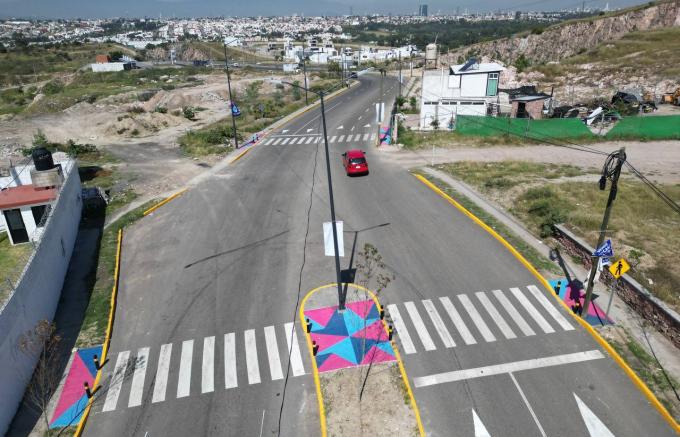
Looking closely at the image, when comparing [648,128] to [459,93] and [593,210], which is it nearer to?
[459,93]

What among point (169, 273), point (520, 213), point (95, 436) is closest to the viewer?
point (95, 436)

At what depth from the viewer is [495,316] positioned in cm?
1820

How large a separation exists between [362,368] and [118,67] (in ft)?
487

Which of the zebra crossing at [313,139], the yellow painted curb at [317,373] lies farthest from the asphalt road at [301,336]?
the zebra crossing at [313,139]

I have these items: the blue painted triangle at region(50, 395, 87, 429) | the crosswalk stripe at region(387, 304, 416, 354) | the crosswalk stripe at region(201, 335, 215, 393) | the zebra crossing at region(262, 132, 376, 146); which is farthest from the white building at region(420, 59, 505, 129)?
the blue painted triangle at region(50, 395, 87, 429)

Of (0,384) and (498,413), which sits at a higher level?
(0,384)

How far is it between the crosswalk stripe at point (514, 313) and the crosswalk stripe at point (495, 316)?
1.56ft

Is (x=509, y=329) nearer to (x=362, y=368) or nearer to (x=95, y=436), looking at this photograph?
(x=362, y=368)

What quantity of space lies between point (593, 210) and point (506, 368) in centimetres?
1584

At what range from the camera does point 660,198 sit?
28.0 meters

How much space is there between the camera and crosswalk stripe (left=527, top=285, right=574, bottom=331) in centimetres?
1752

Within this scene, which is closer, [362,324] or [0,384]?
[0,384]

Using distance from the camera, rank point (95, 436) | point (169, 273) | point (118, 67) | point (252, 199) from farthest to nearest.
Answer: point (118, 67), point (252, 199), point (169, 273), point (95, 436)

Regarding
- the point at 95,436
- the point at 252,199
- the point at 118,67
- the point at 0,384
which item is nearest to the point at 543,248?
the point at 252,199
